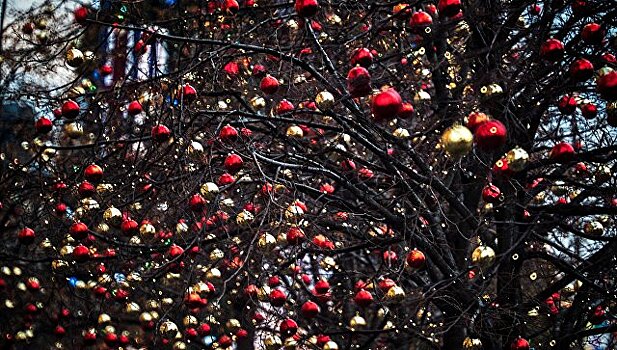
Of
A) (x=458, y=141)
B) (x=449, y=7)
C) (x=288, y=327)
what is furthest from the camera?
(x=288, y=327)

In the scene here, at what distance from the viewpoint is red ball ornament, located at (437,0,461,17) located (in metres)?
3.63

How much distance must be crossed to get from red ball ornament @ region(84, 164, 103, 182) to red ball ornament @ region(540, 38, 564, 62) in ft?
9.25

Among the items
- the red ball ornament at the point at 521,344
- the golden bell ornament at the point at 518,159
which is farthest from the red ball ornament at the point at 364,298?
the golden bell ornament at the point at 518,159

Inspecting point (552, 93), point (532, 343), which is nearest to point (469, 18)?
point (552, 93)

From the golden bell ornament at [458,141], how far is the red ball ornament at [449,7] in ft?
3.20

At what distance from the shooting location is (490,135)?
2.97 m

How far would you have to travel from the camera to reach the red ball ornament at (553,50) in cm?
359

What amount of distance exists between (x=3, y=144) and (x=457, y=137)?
7.83 meters

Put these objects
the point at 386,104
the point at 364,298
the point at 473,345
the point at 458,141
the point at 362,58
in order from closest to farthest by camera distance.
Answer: the point at 458,141 → the point at 386,104 → the point at 362,58 → the point at 473,345 → the point at 364,298

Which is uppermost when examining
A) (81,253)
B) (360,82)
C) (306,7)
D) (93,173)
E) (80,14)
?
(80,14)

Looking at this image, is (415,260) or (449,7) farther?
(415,260)

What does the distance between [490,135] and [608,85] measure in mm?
683

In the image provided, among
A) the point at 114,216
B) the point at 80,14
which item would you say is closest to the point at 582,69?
the point at 114,216

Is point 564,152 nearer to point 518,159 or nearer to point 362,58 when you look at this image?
point 518,159
